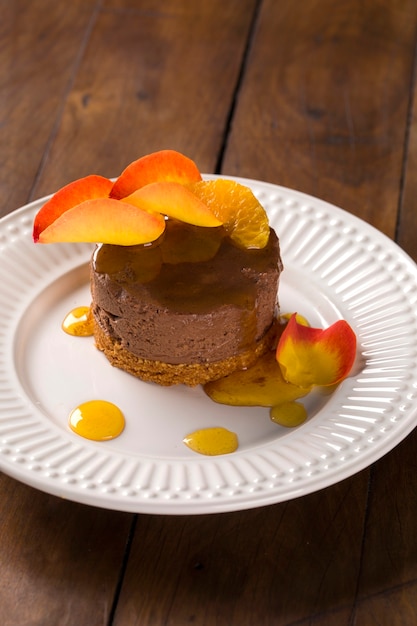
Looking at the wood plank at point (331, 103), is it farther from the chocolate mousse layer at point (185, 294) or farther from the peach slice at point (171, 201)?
the peach slice at point (171, 201)

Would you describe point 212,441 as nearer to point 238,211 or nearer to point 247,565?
point 247,565

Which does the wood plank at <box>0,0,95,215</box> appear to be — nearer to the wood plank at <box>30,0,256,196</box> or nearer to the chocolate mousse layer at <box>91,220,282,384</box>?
the wood plank at <box>30,0,256,196</box>

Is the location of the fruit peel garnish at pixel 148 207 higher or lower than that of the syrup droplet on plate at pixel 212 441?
higher

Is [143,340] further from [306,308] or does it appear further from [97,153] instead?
[97,153]

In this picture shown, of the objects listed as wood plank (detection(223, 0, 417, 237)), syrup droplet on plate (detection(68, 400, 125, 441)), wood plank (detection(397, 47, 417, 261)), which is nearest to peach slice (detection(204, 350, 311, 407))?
syrup droplet on plate (detection(68, 400, 125, 441))

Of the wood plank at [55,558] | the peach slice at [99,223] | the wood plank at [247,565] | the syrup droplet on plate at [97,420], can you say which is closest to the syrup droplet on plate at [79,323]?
the syrup droplet on plate at [97,420]

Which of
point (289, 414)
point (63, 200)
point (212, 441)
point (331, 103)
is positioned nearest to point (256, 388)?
point (289, 414)
